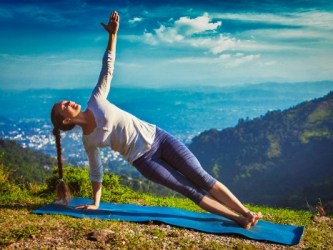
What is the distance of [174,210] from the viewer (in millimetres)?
6359

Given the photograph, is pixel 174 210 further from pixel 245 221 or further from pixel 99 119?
pixel 99 119

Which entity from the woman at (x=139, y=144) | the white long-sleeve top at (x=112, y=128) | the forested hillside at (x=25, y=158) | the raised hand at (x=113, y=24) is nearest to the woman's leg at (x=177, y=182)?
the woman at (x=139, y=144)

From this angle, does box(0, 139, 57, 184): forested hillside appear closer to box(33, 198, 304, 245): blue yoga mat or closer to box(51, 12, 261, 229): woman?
box(33, 198, 304, 245): blue yoga mat

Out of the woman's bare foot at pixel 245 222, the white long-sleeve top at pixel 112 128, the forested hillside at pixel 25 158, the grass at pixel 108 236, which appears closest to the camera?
the grass at pixel 108 236

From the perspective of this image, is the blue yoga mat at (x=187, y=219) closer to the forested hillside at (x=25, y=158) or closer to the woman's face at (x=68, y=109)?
the woman's face at (x=68, y=109)

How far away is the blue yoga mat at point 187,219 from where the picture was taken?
17.5 feet

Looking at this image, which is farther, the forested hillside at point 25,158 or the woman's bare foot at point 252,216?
the forested hillside at point 25,158

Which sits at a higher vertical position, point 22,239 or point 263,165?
point 22,239

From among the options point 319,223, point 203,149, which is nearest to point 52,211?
point 319,223

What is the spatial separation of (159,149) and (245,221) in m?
1.34

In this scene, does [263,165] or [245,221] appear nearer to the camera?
[245,221]

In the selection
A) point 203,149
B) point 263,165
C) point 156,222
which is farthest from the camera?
point 203,149

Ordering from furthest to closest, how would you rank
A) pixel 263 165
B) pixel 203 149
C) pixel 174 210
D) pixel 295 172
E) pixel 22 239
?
1. pixel 203 149
2. pixel 263 165
3. pixel 295 172
4. pixel 174 210
5. pixel 22 239

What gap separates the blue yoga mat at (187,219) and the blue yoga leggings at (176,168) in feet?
1.38
